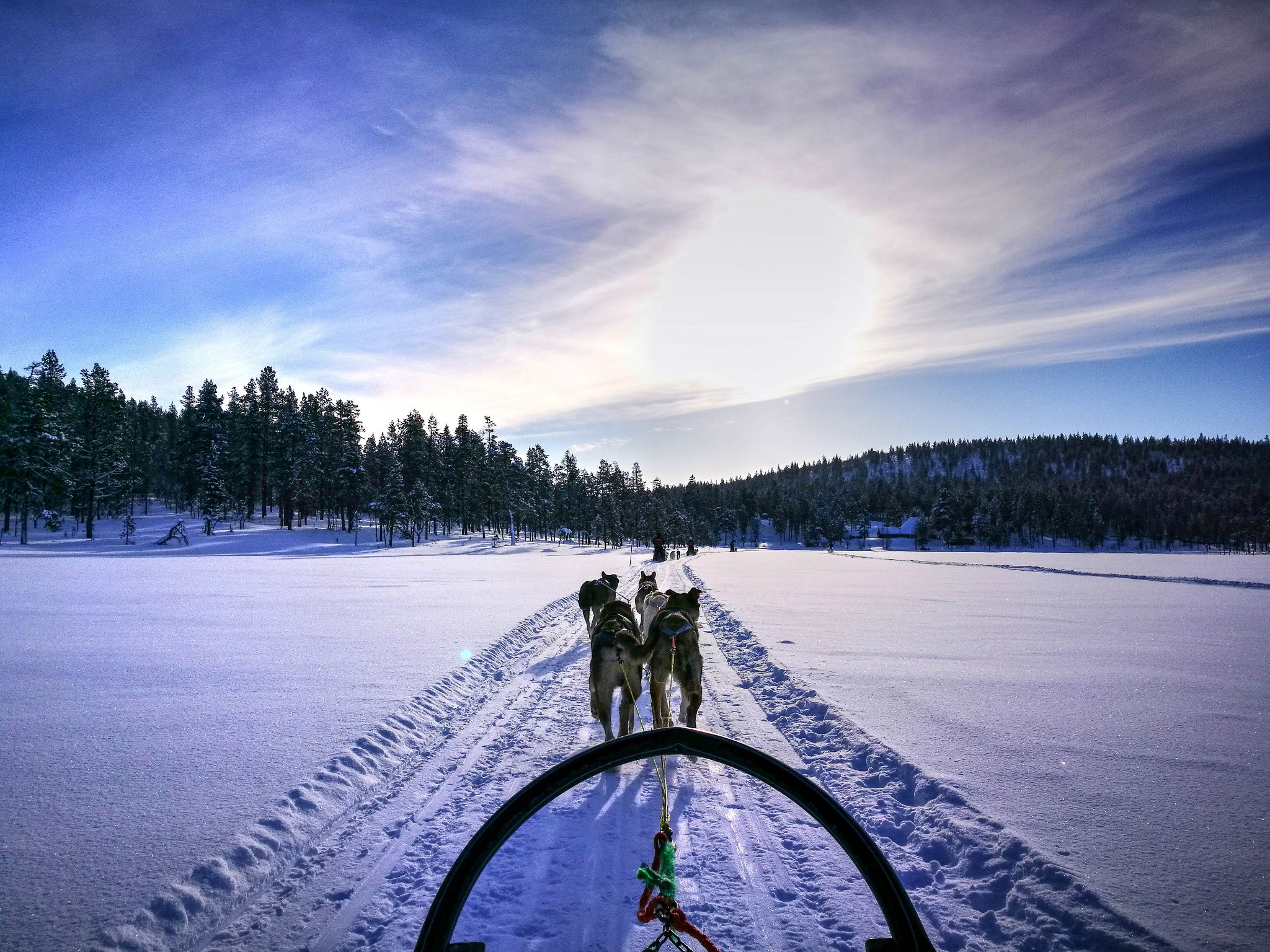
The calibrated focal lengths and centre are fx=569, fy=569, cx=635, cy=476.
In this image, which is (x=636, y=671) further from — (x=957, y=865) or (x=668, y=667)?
(x=957, y=865)

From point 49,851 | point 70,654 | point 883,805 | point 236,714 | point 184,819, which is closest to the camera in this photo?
point 49,851

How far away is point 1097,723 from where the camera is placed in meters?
6.78

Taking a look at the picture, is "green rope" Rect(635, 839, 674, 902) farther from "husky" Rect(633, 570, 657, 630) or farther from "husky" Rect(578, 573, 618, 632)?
"husky" Rect(633, 570, 657, 630)

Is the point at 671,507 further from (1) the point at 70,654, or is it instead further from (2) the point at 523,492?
(1) the point at 70,654

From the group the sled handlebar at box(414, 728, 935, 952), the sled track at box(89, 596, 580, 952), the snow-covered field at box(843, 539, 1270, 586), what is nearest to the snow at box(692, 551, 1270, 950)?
the sled handlebar at box(414, 728, 935, 952)

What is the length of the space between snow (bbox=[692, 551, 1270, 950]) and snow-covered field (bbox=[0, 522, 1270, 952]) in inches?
1.6

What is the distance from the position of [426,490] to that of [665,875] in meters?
74.9

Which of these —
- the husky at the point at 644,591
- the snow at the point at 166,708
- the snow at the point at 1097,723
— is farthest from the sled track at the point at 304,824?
the snow at the point at 1097,723

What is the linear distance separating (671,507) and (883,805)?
116 m

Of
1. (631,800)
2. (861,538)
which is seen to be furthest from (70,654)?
(861,538)

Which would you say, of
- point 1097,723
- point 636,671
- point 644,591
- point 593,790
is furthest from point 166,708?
point 1097,723

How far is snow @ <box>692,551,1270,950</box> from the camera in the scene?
389 cm

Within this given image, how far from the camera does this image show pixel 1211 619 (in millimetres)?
14594

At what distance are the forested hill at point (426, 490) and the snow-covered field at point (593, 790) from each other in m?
59.4
